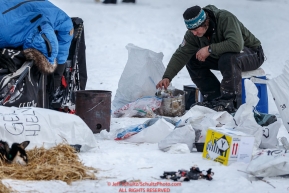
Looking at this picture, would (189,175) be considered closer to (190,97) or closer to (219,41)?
(219,41)

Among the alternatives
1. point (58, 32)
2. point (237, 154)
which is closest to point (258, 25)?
point (58, 32)

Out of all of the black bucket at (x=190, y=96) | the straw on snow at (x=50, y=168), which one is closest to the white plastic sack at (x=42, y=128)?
the straw on snow at (x=50, y=168)

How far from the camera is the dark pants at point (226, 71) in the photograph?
5.75 metres

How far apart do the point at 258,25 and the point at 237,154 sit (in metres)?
10.0

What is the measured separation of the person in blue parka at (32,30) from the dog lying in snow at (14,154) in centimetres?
143

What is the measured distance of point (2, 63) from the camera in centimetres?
501

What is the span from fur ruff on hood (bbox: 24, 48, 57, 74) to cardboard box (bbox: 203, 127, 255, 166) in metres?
1.62

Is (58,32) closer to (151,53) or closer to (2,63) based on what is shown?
(2,63)

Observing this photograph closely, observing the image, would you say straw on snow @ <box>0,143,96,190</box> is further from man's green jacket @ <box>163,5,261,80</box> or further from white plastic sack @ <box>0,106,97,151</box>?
man's green jacket @ <box>163,5,261,80</box>

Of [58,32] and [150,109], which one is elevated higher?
[58,32]

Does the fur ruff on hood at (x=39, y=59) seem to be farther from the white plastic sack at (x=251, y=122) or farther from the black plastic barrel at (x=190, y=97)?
the black plastic barrel at (x=190, y=97)

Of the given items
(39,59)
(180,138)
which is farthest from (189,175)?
(39,59)

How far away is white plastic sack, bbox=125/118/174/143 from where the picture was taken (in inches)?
190

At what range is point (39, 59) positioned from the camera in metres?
5.18
